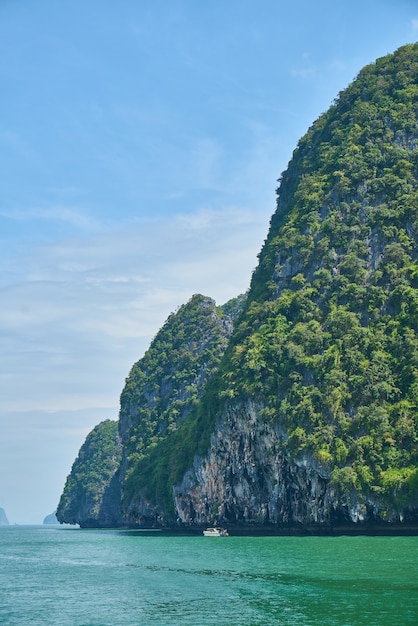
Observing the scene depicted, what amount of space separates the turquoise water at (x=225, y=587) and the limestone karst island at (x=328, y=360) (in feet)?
33.8

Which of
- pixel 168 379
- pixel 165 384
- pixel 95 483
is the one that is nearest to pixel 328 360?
pixel 168 379

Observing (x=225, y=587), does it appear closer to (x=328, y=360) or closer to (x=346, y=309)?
(x=328, y=360)

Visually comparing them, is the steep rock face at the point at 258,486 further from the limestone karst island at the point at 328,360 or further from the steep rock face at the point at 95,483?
the steep rock face at the point at 95,483

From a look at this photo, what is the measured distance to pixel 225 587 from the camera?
Answer: 2991cm

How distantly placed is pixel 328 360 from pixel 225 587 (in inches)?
1415

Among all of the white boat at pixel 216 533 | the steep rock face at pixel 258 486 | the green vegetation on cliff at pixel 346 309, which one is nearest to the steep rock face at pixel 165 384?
the green vegetation on cliff at pixel 346 309

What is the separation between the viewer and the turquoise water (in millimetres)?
23562

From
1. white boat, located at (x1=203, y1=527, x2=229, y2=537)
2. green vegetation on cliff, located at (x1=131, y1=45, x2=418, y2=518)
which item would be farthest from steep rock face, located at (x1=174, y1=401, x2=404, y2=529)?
white boat, located at (x1=203, y1=527, x2=229, y2=537)

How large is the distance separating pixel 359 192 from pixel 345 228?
463 centimetres

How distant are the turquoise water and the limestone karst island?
406 inches

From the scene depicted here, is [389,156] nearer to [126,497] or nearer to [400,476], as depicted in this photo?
[400,476]

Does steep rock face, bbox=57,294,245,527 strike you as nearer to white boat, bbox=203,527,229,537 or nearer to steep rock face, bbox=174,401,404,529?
steep rock face, bbox=174,401,404,529

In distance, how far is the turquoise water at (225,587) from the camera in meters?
23.6

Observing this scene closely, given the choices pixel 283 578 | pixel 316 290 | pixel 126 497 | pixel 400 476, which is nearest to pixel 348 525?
pixel 400 476
